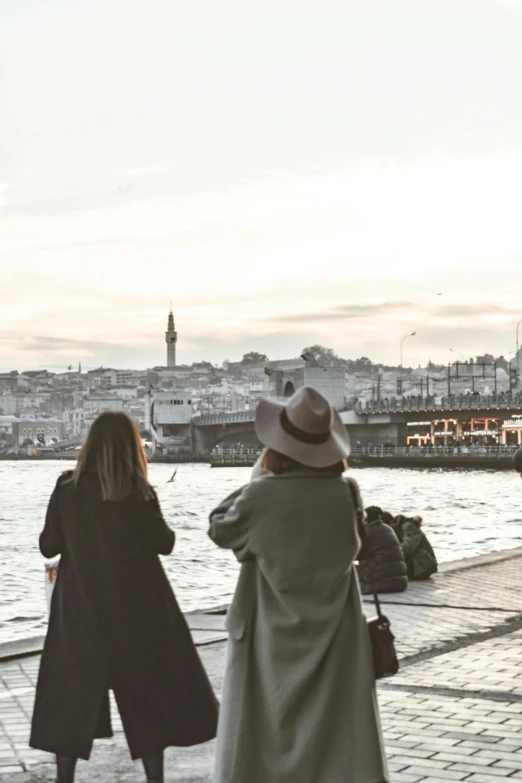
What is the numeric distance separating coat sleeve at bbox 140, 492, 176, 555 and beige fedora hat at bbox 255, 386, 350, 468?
1.00 meters

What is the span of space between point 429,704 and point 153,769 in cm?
227

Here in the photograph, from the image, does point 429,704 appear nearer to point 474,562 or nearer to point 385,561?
point 385,561

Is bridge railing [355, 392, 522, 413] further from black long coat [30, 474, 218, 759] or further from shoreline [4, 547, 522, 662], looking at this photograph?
black long coat [30, 474, 218, 759]

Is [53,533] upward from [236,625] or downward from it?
upward

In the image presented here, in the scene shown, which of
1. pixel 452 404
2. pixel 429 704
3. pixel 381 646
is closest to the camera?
pixel 381 646

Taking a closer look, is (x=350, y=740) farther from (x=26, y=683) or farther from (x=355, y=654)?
(x=26, y=683)

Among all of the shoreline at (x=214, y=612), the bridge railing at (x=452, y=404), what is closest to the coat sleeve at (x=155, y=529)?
the shoreline at (x=214, y=612)

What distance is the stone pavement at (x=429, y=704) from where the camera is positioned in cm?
566

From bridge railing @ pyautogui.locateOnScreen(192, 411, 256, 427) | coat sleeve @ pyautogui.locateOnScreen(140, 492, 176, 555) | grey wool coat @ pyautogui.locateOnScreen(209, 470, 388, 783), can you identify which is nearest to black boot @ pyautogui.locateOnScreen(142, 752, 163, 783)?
coat sleeve @ pyautogui.locateOnScreen(140, 492, 176, 555)

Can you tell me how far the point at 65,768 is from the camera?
5125mm

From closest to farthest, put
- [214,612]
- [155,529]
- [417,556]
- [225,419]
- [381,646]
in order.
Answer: [381,646], [155,529], [214,612], [417,556], [225,419]

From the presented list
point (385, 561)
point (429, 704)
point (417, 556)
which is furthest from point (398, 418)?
point (429, 704)

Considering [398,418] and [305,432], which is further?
[398,418]

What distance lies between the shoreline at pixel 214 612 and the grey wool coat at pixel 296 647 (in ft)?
15.0
